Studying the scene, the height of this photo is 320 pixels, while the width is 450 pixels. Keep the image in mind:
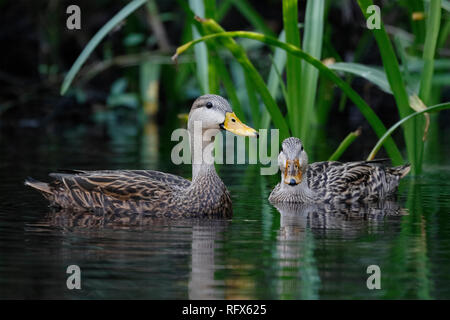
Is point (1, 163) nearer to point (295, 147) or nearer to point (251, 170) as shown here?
point (251, 170)

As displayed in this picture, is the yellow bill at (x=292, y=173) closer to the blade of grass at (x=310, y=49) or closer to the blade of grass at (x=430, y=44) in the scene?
the blade of grass at (x=310, y=49)

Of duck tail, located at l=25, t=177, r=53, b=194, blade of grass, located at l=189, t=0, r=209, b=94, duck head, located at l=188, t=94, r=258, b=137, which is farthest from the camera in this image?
blade of grass, located at l=189, t=0, r=209, b=94

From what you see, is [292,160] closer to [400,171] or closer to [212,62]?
[400,171]

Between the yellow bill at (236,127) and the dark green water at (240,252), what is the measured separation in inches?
30.0

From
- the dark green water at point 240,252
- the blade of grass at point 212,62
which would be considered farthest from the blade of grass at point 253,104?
the dark green water at point 240,252

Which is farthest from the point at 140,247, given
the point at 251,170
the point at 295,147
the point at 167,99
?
the point at 167,99

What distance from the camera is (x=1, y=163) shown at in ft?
42.3

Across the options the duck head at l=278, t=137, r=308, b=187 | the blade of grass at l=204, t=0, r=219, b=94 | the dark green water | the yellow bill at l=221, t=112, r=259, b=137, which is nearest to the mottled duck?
the yellow bill at l=221, t=112, r=259, b=137

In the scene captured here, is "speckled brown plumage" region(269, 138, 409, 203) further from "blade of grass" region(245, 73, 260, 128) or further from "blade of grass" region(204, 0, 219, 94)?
"blade of grass" region(204, 0, 219, 94)

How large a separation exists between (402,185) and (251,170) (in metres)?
2.40

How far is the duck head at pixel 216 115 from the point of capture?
8898 mm

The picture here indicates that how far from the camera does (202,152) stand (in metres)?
9.27

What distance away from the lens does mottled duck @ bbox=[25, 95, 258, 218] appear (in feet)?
29.2

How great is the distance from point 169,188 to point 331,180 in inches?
85.8
